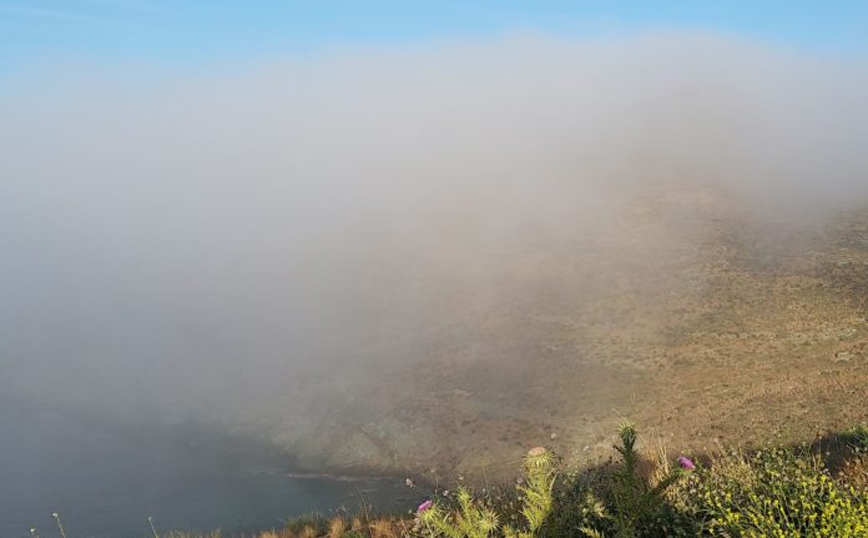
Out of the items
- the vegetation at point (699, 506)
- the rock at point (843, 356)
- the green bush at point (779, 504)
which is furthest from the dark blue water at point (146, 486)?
the rock at point (843, 356)

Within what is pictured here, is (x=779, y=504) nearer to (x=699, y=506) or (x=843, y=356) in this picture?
(x=699, y=506)

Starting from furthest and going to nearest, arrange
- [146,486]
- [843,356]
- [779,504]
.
A: 1. [146,486]
2. [843,356]
3. [779,504]

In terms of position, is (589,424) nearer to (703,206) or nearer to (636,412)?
(636,412)

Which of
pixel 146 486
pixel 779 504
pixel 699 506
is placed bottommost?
pixel 146 486

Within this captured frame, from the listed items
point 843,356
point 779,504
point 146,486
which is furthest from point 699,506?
point 146,486

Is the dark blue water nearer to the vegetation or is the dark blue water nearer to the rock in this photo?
the vegetation

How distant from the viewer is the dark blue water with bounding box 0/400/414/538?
952 inches

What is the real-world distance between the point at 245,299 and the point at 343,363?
18.0 metres

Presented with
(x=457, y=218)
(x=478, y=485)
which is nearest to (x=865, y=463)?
(x=478, y=485)

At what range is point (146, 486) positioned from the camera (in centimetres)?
2811

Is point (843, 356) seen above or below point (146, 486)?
above

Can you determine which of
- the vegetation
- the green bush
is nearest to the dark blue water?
the vegetation

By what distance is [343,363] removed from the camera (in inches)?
1457

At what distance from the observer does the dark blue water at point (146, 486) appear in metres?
24.2
